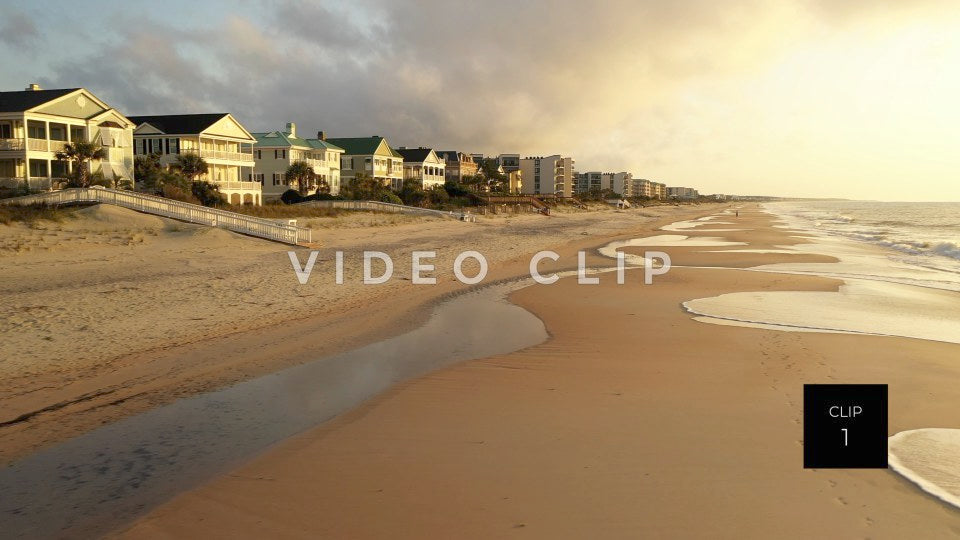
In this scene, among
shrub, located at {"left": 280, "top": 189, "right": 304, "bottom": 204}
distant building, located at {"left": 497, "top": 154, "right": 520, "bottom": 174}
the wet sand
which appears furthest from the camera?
distant building, located at {"left": 497, "top": 154, "right": 520, "bottom": 174}

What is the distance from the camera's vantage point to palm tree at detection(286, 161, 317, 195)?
187ft

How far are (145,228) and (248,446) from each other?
23522 millimetres

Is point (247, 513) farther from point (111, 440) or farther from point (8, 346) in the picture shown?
point (8, 346)

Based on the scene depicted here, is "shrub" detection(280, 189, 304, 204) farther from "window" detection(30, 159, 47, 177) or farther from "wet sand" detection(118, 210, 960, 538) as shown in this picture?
"wet sand" detection(118, 210, 960, 538)

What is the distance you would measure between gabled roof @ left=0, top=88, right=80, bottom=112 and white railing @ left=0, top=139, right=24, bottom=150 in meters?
1.91

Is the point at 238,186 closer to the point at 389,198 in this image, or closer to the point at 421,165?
the point at 389,198

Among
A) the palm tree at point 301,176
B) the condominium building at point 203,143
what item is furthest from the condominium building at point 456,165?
the condominium building at point 203,143

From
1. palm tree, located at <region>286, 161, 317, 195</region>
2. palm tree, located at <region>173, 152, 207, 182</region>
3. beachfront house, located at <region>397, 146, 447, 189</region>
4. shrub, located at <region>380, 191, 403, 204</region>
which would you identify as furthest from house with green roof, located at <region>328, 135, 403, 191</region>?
palm tree, located at <region>173, 152, 207, 182</region>

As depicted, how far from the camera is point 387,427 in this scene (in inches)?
267

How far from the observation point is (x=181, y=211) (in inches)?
1099

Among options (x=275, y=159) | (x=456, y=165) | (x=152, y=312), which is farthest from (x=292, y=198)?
(x=456, y=165)

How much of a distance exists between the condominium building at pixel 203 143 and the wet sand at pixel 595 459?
43.9m

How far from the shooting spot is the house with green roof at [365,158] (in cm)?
7588

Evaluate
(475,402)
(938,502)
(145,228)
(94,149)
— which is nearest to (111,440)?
(475,402)
